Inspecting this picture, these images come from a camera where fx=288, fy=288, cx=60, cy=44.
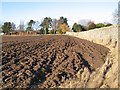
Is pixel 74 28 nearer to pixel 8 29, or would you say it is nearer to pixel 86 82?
pixel 8 29

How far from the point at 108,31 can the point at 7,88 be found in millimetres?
21265

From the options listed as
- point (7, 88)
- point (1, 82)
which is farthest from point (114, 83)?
point (1, 82)

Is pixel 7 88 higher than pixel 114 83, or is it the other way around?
pixel 114 83

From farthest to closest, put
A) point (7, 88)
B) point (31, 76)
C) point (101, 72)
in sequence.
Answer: point (31, 76)
point (7, 88)
point (101, 72)

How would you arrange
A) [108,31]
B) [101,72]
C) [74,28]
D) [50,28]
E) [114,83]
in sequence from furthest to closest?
[50,28]
[74,28]
[108,31]
[101,72]
[114,83]

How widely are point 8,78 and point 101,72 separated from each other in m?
3.75

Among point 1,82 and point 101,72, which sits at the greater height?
point 101,72

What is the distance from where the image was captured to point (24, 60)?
1434cm

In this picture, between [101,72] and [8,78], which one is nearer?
[101,72]

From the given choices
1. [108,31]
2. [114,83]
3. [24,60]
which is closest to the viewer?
[114,83]

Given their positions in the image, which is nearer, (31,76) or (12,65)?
(31,76)

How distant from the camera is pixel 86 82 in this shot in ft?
23.8

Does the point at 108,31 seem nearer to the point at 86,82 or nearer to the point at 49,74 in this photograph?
the point at 49,74

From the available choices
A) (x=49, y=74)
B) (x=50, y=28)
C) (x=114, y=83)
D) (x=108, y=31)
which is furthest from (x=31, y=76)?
(x=50, y=28)
